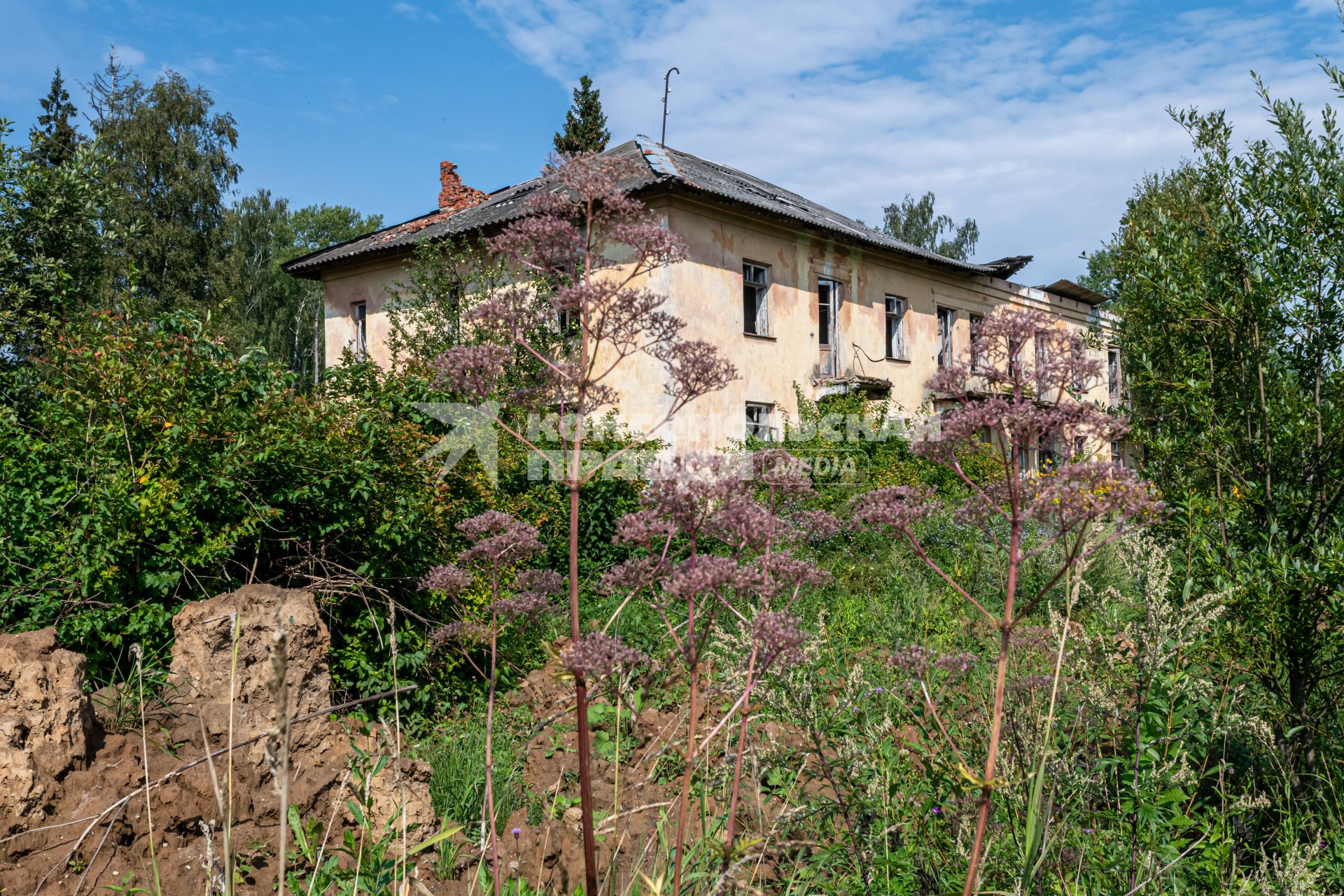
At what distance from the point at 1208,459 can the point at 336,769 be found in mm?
4361

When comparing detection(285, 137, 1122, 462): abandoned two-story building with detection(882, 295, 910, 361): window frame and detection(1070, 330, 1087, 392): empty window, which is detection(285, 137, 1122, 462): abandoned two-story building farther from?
detection(1070, 330, 1087, 392): empty window

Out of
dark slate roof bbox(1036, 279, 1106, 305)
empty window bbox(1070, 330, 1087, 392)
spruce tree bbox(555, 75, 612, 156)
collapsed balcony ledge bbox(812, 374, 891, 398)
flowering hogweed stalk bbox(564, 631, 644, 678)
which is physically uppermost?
spruce tree bbox(555, 75, 612, 156)

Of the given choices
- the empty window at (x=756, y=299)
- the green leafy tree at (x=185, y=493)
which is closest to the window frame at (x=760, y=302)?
the empty window at (x=756, y=299)

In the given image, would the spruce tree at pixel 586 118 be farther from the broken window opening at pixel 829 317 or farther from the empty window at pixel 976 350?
the empty window at pixel 976 350

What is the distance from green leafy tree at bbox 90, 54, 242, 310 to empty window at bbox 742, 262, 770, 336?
18.4m

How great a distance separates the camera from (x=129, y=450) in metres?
5.01

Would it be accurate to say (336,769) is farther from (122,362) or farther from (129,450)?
(122,362)

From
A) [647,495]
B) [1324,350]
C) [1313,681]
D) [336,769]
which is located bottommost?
[336,769]

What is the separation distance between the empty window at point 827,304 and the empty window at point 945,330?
12.7 ft

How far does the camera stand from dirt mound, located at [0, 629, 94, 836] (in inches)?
133

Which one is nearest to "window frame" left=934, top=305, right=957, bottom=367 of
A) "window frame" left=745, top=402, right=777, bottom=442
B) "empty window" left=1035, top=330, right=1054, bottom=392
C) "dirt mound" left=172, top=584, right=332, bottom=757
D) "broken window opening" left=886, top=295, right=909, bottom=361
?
"broken window opening" left=886, top=295, right=909, bottom=361

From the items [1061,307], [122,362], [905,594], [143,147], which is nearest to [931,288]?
[1061,307]

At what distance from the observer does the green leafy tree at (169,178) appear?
88.5 ft

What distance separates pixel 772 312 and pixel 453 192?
8240mm
